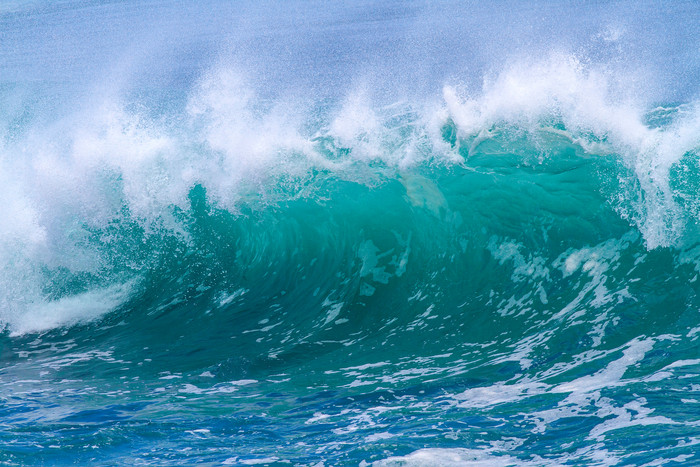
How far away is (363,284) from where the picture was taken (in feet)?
27.8

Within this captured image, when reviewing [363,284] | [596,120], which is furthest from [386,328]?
[596,120]

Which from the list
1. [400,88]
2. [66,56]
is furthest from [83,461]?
[66,56]

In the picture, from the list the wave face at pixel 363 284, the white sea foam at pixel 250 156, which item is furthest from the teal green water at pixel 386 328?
the white sea foam at pixel 250 156

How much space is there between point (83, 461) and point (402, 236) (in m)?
5.02

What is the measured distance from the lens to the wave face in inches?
215

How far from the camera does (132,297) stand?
866cm

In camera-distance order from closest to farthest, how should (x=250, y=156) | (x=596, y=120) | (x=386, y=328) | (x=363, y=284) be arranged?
1. (x=386, y=328)
2. (x=363, y=284)
3. (x=596, y=120)
4. (x=250, y=156)

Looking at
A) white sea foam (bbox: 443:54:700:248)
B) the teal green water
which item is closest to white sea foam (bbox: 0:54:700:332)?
white sea foam (bbox: 443:54:700:248)

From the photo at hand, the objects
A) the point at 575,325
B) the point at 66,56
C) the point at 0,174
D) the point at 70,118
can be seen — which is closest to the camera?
the point at 575,325

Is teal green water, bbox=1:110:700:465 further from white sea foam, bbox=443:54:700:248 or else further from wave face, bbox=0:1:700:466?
white sea foam, bbox=443:54:700:248

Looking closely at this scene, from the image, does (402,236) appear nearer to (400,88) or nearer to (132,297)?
(132,297)

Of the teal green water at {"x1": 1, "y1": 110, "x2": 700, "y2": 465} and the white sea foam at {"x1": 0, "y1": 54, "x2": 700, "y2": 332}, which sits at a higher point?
the white sea foam at {"x1": 0, "y1": 54, "x2": 700, "y2": 332}

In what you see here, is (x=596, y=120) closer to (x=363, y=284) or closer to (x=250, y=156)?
(x=363, y=284)

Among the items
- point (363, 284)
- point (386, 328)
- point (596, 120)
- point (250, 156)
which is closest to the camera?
point (386, 328)
